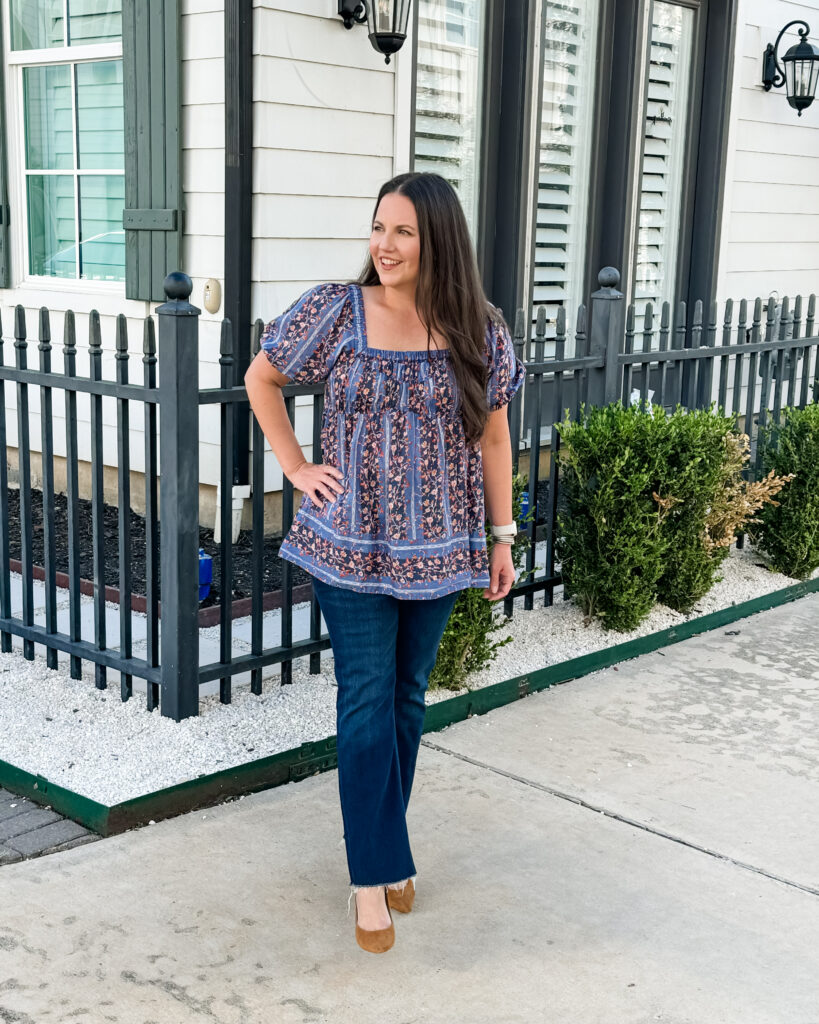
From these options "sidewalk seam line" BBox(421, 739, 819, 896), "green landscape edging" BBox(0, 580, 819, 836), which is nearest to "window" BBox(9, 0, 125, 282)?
"green landscape edging" BBox(0, 580, 819, 836)

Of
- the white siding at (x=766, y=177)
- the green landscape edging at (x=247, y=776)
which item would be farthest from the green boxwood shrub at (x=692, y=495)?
the white siding at (x=766, y=177)

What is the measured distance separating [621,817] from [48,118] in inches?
207

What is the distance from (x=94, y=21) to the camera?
21.3ft

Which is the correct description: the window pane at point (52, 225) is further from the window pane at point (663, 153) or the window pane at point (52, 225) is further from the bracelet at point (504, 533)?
the bracelet at point (504, 533)

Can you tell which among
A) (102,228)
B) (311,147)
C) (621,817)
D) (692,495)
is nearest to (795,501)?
(692,495)

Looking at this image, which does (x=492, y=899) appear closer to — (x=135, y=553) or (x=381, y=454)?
(x=381, y=454)

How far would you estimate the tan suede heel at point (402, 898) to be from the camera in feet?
9.85

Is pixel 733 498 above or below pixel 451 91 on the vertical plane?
below

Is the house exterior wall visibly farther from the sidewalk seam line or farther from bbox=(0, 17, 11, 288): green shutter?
the sidewalk seam line

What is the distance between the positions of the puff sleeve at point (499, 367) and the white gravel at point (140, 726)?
1414 mm

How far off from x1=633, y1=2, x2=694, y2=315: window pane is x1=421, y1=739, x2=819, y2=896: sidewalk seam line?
543 cm

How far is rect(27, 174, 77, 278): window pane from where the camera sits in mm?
6949

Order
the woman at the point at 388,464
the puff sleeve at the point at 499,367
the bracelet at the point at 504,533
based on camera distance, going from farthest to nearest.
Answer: the bracelet at the point at 504,533 → the puff sleeve at the point at 499,367 → the woman at the point at 388,464

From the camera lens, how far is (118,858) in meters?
3.23
